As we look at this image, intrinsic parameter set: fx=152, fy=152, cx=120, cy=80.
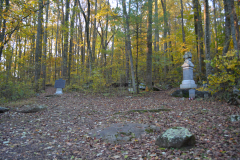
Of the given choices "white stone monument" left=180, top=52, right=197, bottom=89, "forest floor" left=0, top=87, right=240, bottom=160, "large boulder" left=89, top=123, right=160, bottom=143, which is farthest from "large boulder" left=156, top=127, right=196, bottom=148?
"white stone monument" left=180, top=52, right=197, bottom=89

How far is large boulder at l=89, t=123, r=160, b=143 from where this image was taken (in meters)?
3.93

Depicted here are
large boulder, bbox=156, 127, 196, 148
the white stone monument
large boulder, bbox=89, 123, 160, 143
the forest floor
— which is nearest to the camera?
the forest floor

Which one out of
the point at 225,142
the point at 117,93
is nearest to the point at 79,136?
the point at 225,142

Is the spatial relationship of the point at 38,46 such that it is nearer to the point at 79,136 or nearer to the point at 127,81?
the point at 127,81

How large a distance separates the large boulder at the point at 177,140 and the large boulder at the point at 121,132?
35.4 inches

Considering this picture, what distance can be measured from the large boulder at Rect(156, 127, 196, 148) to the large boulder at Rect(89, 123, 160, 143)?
35.4 inches

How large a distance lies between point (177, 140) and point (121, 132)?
1665 mm

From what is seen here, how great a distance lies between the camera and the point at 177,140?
306 cm

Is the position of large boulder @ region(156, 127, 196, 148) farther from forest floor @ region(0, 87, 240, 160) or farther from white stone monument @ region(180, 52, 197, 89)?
white stone monument @ region(180, 52, 197, 89)

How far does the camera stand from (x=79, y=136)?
426 centimetres

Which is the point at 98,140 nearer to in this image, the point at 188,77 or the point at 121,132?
the point at 121,132

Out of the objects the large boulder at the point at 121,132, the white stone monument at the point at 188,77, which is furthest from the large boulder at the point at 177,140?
the white stone monument at the point at 188,77

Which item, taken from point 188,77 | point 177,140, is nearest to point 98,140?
point 177,140

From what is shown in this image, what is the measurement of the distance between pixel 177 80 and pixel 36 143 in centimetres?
1407
